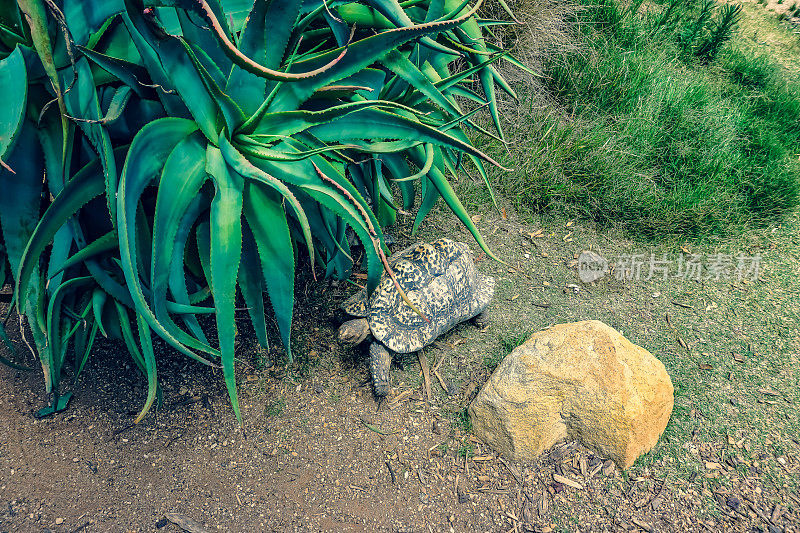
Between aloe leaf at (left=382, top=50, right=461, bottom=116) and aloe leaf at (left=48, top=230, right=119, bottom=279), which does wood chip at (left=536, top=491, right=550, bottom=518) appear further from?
aloe leaf at (left=48, top=230, right=119, bottom=279)

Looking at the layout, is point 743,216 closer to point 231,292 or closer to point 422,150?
point 422,150

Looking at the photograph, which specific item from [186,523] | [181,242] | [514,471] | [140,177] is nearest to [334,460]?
[186,523]

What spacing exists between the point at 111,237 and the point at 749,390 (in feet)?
9.34

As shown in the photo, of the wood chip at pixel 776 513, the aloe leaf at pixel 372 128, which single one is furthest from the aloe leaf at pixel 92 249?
the wood chip at pixel 776 513

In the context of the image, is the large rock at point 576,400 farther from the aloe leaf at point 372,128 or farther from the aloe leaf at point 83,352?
the aloe leaf at point 83,352

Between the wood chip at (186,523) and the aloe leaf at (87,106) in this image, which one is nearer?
the aloe leaf at (87,106)

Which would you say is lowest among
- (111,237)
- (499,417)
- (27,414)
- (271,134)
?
(27,414)

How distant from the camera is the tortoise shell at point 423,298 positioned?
2.28 m

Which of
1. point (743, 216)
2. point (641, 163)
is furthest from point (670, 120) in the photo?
point (743, 216)

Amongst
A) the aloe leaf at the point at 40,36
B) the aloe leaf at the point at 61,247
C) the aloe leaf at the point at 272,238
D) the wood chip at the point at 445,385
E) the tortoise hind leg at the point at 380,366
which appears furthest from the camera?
the wood chip at the point at 445,385

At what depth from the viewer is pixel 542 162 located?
11.4 feet

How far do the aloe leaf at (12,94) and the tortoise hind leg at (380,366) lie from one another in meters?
1.44

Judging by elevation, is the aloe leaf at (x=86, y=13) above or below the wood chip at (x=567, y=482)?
above

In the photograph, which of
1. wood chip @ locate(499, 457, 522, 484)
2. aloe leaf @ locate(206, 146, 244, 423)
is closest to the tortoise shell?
wood chip @ locate(499, 457, 522, 484)
